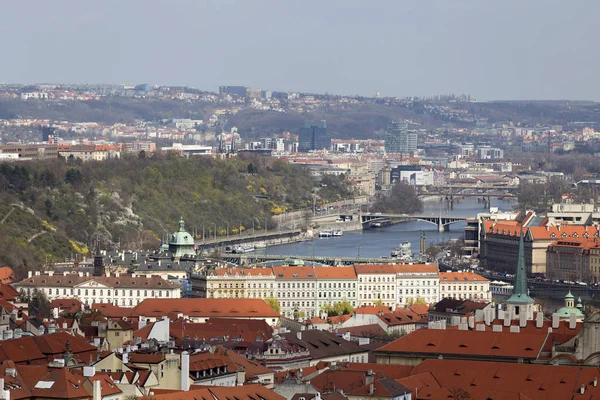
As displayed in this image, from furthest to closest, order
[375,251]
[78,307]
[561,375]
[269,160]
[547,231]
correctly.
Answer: [269,160]
[375,251]
[547,231]
[78,307]
[561,375]

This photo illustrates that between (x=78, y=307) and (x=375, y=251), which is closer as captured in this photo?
(x=78, y=307)

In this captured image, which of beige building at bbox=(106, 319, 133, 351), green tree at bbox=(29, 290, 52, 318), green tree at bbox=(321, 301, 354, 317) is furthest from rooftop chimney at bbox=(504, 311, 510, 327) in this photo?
green tree at bbox=(321, 301, 354, 317)

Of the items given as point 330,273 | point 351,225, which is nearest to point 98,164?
point 351,225

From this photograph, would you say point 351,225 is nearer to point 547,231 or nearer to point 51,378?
point 547,231

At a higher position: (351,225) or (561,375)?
(561,375)

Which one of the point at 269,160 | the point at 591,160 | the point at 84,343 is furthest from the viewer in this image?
the point at 591,160

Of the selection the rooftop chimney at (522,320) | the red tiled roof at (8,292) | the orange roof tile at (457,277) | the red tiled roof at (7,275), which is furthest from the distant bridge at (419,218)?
the rooftop chimney at (522,320)

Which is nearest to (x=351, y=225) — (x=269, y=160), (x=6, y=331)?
(x=269, y=160)
